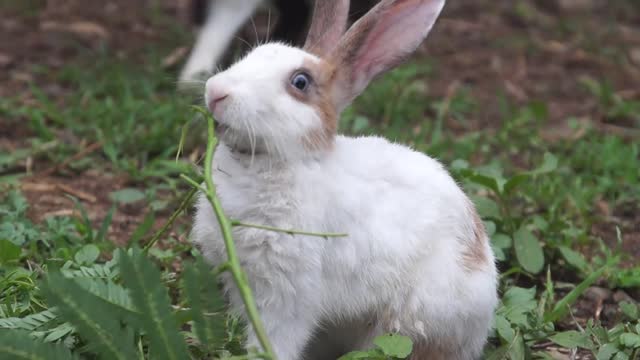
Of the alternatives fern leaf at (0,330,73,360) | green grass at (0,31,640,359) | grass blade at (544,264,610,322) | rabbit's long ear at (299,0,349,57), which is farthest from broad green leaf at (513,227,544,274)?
fern leaf at (0,330,73,360)

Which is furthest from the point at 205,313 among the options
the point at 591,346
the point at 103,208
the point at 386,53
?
the point at 103,208

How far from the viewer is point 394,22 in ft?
8.20

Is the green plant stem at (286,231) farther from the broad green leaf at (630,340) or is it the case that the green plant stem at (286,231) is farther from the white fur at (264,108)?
the broad green leaf at (630,340)

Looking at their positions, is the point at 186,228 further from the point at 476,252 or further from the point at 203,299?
the point at 203,299

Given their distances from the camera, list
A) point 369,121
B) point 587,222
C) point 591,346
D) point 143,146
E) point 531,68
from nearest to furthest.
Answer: point 591,346
point 587,222
point 143,146
point 369,121
point 531,68

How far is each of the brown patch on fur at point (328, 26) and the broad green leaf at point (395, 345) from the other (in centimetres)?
66

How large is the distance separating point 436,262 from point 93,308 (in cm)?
78

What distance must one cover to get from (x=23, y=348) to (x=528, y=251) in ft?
5.31

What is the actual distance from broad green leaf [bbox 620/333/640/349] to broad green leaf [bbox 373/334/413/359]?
1.88ft

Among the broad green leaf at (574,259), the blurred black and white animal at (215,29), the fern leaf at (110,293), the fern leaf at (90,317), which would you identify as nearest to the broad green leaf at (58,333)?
the fern leaf at (110,293)

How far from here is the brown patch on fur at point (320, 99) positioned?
2.35 m

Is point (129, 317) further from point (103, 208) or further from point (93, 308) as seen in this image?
point (103, 208)

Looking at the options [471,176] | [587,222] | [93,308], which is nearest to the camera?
[93,308]

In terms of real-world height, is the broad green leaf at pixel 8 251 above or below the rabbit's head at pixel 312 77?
below
